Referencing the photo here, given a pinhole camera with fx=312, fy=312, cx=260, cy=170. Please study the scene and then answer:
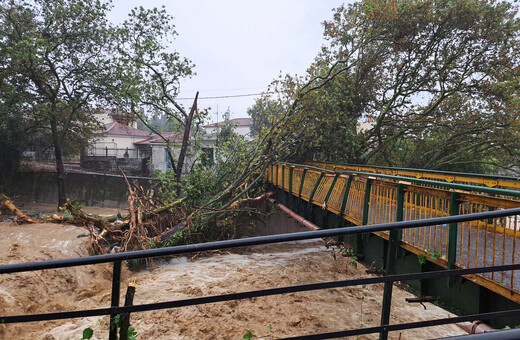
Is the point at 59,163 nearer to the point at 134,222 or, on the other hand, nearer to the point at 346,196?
the point at 134,222

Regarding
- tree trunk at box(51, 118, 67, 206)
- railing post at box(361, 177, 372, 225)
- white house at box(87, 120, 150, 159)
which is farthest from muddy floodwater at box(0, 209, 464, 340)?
white house at box(87, 120, 150, 159)

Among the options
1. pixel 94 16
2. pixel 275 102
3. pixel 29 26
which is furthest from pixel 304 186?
pixel 29 26

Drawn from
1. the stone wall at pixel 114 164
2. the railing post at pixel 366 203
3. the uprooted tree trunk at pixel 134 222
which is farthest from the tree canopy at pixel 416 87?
the stone wall at pixel 114 164

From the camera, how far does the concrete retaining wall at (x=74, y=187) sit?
22922 mm

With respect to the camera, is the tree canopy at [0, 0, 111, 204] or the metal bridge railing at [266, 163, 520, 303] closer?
the metal bridge railing at [266, 163, 520, 303]

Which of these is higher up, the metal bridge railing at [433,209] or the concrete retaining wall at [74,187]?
the metal bridge railing at [433,209]

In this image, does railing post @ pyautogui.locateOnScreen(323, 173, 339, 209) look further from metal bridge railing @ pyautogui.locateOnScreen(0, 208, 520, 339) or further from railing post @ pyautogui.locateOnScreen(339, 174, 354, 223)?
metal bridge railing @ pyautogui.locateOnScreen(0, 208, 520, 339)

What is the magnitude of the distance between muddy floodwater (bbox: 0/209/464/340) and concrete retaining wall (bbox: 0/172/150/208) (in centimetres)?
1124

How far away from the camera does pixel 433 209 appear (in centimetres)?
432

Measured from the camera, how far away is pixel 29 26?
1709 cm

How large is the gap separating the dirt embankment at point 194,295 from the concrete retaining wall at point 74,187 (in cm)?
1132

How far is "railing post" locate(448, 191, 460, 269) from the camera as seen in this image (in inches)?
135

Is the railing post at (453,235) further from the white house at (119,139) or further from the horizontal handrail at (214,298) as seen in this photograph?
the white house at (119,139)

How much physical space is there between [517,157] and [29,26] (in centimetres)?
2656
